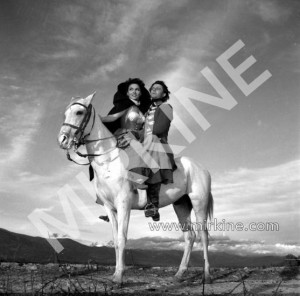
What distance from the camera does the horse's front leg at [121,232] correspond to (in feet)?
23.9

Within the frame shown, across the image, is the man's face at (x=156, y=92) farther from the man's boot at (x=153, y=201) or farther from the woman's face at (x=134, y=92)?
the man's boot at (x=153, y=201)

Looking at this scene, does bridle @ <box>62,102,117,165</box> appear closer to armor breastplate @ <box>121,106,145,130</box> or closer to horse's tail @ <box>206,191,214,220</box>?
armor breastplate @ <box>121,106,145,130</box>

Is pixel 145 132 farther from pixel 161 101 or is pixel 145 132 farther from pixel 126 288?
pixel 126 288

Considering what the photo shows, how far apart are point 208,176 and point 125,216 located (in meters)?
3.12

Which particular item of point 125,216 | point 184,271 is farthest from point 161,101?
point 184,271

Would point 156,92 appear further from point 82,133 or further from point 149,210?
point 149,210

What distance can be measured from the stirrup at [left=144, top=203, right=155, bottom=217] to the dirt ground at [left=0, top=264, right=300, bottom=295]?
4.74 feet

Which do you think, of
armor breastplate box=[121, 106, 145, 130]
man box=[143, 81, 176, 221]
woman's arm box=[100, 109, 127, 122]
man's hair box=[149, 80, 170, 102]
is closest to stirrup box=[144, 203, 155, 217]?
man box=[143, 81, 176, 221]

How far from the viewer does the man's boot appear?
819cm

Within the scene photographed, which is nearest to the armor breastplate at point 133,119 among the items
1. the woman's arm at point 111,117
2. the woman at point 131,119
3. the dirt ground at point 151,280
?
the woman at point 131,119

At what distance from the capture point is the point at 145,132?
8688 millimetres

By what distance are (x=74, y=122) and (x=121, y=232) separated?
7.84ft

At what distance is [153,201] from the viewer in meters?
8.34

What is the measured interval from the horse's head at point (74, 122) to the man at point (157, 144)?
154cm
